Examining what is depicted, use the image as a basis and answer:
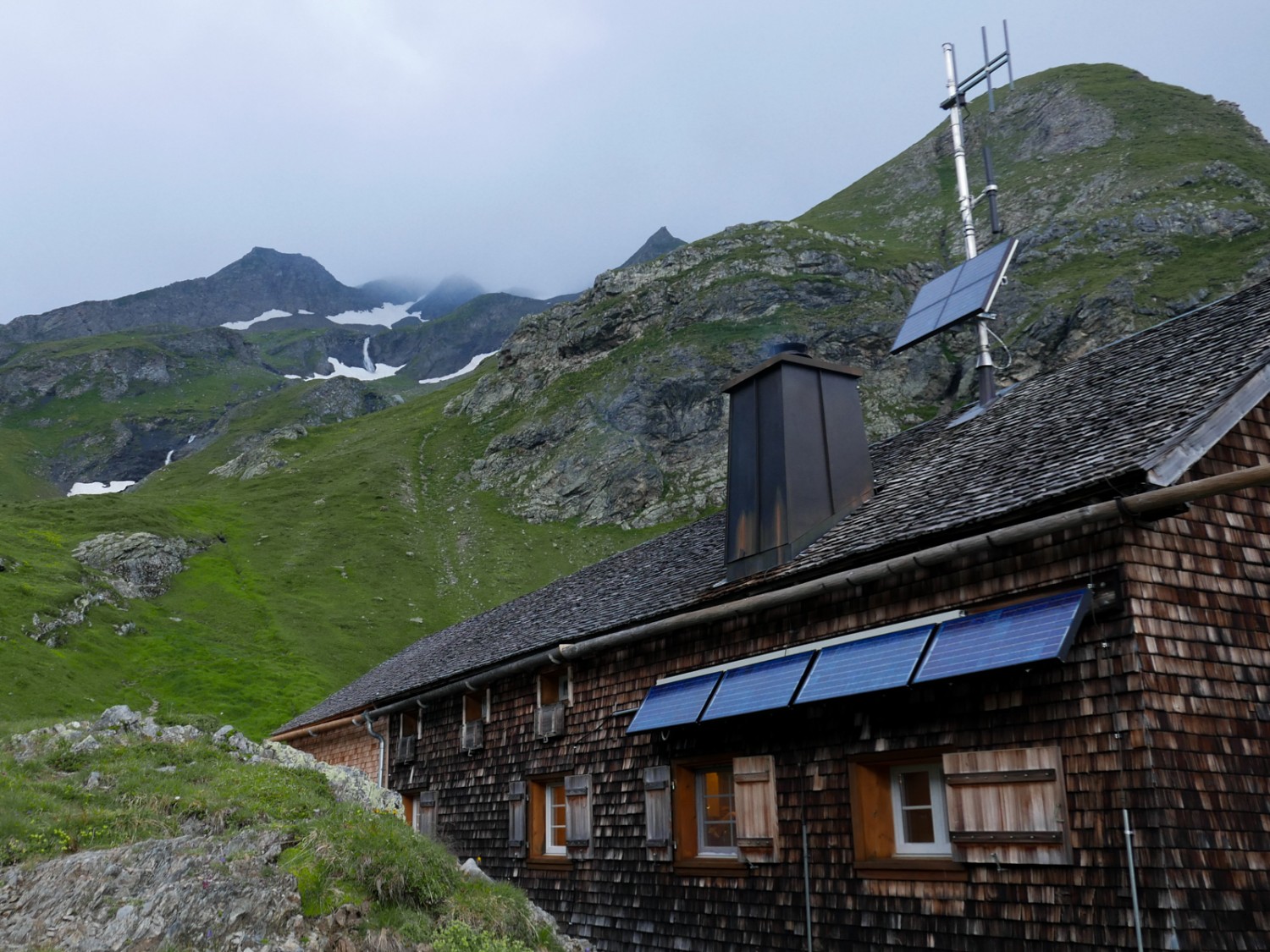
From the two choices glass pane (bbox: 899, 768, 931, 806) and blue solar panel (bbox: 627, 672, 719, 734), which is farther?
blue solar panel (bbox: 627, 672, 719, 734)

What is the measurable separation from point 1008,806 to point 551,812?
9018mm

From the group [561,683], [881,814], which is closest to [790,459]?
[881,814]

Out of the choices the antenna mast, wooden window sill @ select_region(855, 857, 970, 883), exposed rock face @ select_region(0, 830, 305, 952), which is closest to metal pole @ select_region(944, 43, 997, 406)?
the antenna mast

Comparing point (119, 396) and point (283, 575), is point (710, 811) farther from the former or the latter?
point (119, 396)

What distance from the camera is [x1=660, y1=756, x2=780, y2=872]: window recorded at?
10797mm

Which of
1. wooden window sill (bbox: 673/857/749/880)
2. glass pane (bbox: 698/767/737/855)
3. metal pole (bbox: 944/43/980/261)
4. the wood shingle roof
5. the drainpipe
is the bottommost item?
wooden window sill (bbox: 673/857/749/880)

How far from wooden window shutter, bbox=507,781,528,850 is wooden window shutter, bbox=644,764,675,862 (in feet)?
12.1

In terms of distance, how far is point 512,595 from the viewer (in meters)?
60.9

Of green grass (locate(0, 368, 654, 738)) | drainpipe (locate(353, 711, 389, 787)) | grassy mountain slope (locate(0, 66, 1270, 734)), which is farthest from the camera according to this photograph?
grassy mountain slope (locate(0, 66, 1270, 734))

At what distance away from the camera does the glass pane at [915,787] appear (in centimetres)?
931

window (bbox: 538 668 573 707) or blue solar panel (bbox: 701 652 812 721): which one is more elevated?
window (bbox: 538 668 573 707)

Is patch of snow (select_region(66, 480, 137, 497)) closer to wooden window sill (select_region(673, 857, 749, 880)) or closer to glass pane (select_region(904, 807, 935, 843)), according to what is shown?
wooden window sill (select_region(673, 857, 749, 880))

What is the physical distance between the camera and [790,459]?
505 inches

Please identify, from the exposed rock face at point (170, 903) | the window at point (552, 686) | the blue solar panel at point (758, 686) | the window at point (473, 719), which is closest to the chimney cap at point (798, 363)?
the blue solar panel at point (758, 686)
